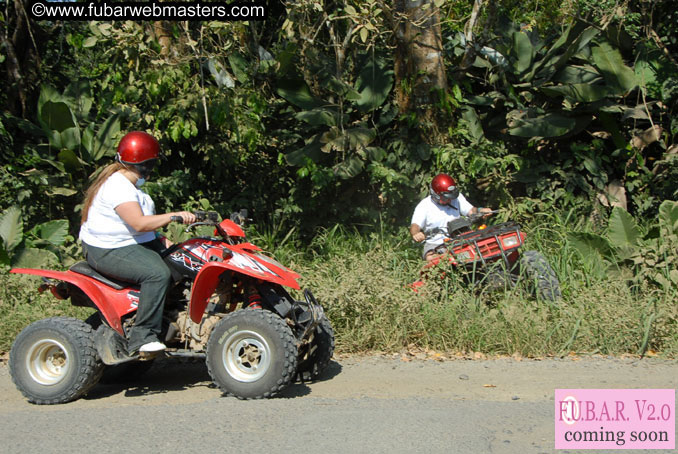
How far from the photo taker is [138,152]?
534 centimetres

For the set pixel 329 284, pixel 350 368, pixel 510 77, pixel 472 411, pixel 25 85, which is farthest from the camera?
pixel 25 85

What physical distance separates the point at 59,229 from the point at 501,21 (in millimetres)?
6905

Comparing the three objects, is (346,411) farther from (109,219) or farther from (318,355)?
(109,219)

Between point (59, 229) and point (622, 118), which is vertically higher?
point (622, 118)

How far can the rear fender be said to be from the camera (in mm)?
5359

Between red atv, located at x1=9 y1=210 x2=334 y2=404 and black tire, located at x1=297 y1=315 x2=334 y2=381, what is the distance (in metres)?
0.04

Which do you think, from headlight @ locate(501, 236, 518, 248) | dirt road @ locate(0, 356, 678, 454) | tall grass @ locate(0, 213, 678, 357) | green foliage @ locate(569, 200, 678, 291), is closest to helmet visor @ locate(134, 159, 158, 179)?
dirt road @ locate(0, 356, 678, 454)

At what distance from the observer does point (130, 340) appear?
5.28m

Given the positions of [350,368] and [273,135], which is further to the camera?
[273,135]

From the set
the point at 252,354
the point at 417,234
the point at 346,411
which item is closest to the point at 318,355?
the point at 252,354

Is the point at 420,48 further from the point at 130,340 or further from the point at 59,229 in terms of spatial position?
the point at 130,340

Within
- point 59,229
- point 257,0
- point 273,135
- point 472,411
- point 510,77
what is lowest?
point 472,411

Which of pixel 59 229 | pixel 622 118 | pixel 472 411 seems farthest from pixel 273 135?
pixel 472 411

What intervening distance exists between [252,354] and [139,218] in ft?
4.23
